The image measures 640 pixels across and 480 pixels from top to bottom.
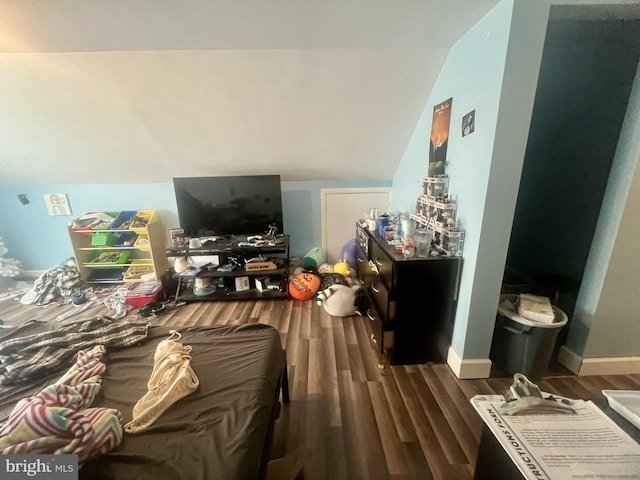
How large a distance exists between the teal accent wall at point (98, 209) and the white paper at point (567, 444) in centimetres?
263

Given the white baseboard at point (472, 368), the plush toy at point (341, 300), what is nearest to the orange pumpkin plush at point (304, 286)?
the plush toy at point (341, 300)

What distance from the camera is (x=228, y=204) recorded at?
8.86 feet

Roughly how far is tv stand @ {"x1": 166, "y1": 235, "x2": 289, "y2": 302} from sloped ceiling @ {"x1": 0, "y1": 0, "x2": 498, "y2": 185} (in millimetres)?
833

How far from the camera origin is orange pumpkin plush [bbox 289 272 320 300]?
261cm

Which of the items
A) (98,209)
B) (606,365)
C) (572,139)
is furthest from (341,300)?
(98,209)

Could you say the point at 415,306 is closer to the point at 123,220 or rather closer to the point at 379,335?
the point at 379,335

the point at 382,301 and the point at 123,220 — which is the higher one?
the point at 123,220

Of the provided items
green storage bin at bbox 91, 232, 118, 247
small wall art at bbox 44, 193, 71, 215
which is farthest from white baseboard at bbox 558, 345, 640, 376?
Answer: small wall art at bbox 44, 193, 71, 215

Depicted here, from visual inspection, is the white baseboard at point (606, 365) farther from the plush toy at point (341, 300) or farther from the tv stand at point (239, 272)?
the tv stand at point (239, 272)

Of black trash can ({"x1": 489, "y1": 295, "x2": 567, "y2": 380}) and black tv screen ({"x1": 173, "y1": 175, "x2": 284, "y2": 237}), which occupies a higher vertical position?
black tv screen ({"x1": 173, "y1": 175, "x2": 284, "y2": 237})

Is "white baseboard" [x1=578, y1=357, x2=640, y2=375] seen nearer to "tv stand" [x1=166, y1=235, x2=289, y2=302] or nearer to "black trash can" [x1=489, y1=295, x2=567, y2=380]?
"black trash can" [x1=489, y1=295, x2=567, y2=380]

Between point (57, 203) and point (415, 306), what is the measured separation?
4203mm

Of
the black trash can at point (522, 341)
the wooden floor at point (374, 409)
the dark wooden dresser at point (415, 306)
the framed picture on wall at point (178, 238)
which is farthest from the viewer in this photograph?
the framed picture on wall at point (178, 238)

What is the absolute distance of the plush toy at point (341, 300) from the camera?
2.31m
